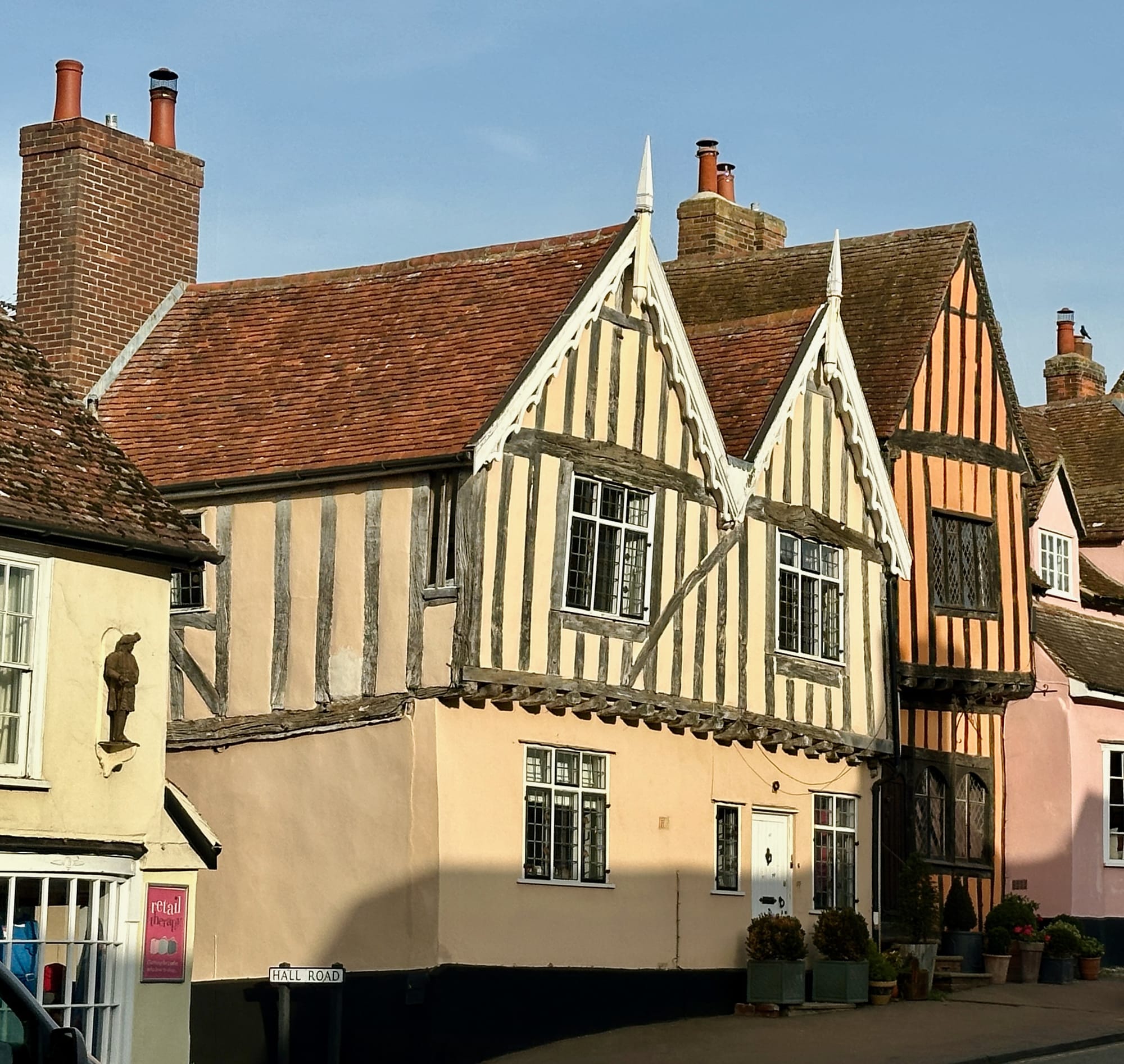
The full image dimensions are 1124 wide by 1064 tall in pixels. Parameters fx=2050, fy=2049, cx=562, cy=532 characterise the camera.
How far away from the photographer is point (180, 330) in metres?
23.9

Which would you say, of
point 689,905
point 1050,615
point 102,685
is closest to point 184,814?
point 102,685

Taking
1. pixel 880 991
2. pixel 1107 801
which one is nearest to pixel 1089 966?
pixel 1107 801

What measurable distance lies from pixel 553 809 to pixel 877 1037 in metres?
3.83

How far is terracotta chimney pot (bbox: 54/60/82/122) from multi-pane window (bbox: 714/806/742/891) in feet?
35.0

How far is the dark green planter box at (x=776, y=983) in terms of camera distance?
71.8 ft

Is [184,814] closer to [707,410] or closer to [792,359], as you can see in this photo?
[707,410]

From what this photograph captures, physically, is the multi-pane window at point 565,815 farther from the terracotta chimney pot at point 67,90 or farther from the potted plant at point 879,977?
the terracotta chimney pot at point 67,90

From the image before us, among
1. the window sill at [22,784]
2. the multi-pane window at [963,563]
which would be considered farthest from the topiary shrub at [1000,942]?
the window sill at [22,784]

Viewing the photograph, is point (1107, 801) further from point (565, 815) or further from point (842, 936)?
point (565, 815)

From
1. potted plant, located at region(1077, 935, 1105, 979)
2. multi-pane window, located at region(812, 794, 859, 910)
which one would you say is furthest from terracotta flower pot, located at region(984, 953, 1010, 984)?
multi-pane window, located at region(812, 794, 859, 910)

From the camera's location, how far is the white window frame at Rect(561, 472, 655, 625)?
20.4m

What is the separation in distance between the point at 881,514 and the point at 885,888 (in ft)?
16.0

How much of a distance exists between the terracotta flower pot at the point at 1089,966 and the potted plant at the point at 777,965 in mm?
5677

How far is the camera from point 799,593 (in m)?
23.5
